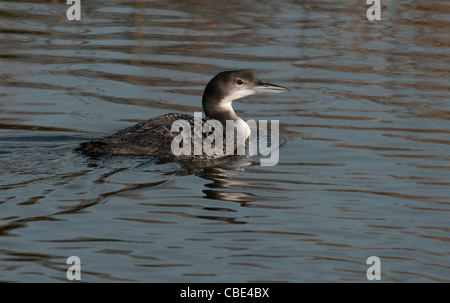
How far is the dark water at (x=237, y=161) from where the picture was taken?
759cm

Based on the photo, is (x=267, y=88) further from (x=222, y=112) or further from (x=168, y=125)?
(x=168, y=125)

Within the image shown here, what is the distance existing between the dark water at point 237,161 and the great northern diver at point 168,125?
16 cm

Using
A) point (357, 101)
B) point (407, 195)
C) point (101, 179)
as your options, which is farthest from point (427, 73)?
point (101, 179)

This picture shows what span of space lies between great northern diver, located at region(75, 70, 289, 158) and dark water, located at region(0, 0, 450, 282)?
0.53 ft

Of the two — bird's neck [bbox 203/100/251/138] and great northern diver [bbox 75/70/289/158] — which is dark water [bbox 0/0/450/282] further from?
bird's neck [bbox 203/100/251/138]

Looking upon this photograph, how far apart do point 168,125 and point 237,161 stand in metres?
0.77

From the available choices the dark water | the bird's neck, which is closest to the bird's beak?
the bird's neck

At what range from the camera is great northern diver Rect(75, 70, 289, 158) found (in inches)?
402

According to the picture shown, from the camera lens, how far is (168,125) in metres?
10.6

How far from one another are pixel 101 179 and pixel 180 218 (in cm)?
124

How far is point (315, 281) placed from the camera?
7.17 m

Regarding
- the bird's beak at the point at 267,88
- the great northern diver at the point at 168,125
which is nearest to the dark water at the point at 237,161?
the great northern diver at the point at 168,125

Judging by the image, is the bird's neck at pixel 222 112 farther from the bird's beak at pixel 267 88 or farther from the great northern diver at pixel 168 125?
the bird's beak at pixel 267 88
